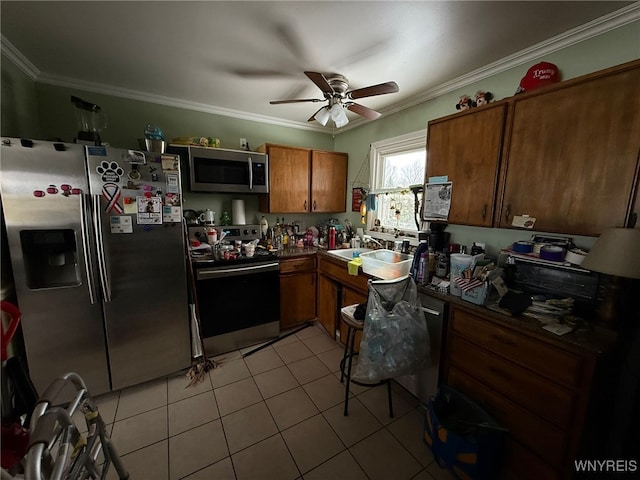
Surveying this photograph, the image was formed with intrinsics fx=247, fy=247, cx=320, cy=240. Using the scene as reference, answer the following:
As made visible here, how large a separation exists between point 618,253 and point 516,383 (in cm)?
76

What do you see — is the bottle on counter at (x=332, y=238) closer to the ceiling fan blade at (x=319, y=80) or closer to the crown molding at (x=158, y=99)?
the crown molding at (x=158, y=99)

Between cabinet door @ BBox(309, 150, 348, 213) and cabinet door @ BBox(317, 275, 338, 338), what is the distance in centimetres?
97

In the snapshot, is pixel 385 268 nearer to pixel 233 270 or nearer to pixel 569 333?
pixel 569 333

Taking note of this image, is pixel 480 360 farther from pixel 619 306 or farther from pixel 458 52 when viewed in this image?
pixel 458 52

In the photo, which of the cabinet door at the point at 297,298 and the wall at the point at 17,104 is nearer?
the wall at the point at 17,104

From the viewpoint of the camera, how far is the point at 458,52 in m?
1.69

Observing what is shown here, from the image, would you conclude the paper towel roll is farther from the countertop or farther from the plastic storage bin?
the countertop

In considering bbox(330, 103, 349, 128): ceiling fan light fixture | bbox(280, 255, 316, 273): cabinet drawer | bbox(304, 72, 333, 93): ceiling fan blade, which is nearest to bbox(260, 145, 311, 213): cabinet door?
bbox(280, 255, 316, 273): cabinet drawer

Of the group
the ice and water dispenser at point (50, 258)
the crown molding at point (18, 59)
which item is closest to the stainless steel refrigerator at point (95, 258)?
the ice and water dispenser at point (50, 258)

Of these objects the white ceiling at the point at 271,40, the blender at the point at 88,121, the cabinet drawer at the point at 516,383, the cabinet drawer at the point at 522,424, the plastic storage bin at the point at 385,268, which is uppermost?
the white ceiling at the point at 271,40

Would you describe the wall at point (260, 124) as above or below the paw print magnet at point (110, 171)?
above

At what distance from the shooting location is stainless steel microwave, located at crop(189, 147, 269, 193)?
2.42 metres

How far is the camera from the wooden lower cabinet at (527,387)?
1.08m

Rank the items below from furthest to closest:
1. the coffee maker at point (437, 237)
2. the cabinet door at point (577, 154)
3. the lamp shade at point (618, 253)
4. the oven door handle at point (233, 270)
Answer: the oven door handle at point (233, 270), the coffee maker at point (437, 237), the cabinet door at point (577, 154), the lamp shade at point (618, 253)
